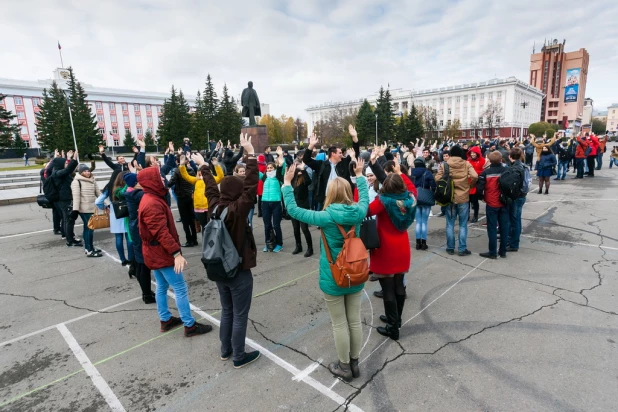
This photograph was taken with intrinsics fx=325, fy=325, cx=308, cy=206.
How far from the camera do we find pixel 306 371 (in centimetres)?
320

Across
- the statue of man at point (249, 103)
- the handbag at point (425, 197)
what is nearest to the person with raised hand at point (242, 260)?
the handbag at point (425, 197)

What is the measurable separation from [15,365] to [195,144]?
49.7 meters

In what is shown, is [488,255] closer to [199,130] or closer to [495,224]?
[495,224]

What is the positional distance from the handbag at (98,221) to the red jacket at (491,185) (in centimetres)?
758

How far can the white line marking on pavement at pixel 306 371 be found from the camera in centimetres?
311

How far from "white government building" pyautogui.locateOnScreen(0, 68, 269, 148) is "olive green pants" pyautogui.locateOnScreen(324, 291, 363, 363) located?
263 feet

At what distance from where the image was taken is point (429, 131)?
2783 inches

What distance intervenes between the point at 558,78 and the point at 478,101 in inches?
1644

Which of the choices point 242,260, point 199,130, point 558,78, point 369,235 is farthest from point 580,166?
point 558,78

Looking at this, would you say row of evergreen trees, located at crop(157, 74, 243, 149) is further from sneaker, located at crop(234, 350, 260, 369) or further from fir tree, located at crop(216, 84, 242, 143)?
sneaker, located at crop(234, 350, 260, 369)

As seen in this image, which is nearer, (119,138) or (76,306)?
(76,306)

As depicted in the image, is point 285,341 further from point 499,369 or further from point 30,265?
point 30,265

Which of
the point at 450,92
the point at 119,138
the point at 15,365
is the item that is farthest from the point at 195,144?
the point at 450,92

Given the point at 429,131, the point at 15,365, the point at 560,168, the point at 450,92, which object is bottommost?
the point at 15,365
